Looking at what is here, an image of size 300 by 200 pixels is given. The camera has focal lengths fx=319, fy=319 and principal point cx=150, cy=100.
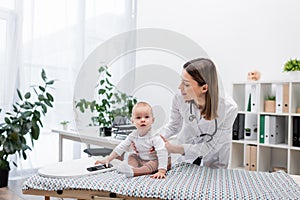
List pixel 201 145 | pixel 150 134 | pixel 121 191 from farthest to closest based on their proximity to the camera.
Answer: pixel 201 145 < pixel 150 134 < pixel 121 191

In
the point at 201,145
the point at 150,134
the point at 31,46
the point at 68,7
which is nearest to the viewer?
the point at 150,134

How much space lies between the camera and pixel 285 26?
111 inches

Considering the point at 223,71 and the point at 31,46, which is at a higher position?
the point at 31,46

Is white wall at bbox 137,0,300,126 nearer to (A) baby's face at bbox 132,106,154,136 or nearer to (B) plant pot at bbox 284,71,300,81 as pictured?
(B) plant pot at bbox 284,71,300,81

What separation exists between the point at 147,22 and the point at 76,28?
86cm

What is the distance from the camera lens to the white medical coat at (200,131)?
1.37m

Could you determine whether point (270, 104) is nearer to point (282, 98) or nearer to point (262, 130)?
point (282, 98)

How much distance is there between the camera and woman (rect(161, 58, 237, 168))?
1.26 meters

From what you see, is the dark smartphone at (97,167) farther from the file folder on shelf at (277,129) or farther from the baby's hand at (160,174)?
the file folder on shelf at (277,129)

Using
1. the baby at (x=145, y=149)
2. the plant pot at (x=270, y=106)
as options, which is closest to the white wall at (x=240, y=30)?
the plant pot at (x=270, y=106)

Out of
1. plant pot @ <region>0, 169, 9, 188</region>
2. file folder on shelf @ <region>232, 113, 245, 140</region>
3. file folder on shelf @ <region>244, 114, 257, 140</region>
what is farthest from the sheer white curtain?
file folder on shelf @ <region>244, 114, 257, 140</region>

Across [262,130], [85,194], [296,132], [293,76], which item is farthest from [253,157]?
[85,194]

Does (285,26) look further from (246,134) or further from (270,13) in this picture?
(246,134)

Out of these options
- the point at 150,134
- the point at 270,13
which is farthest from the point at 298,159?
the point at 150,134
